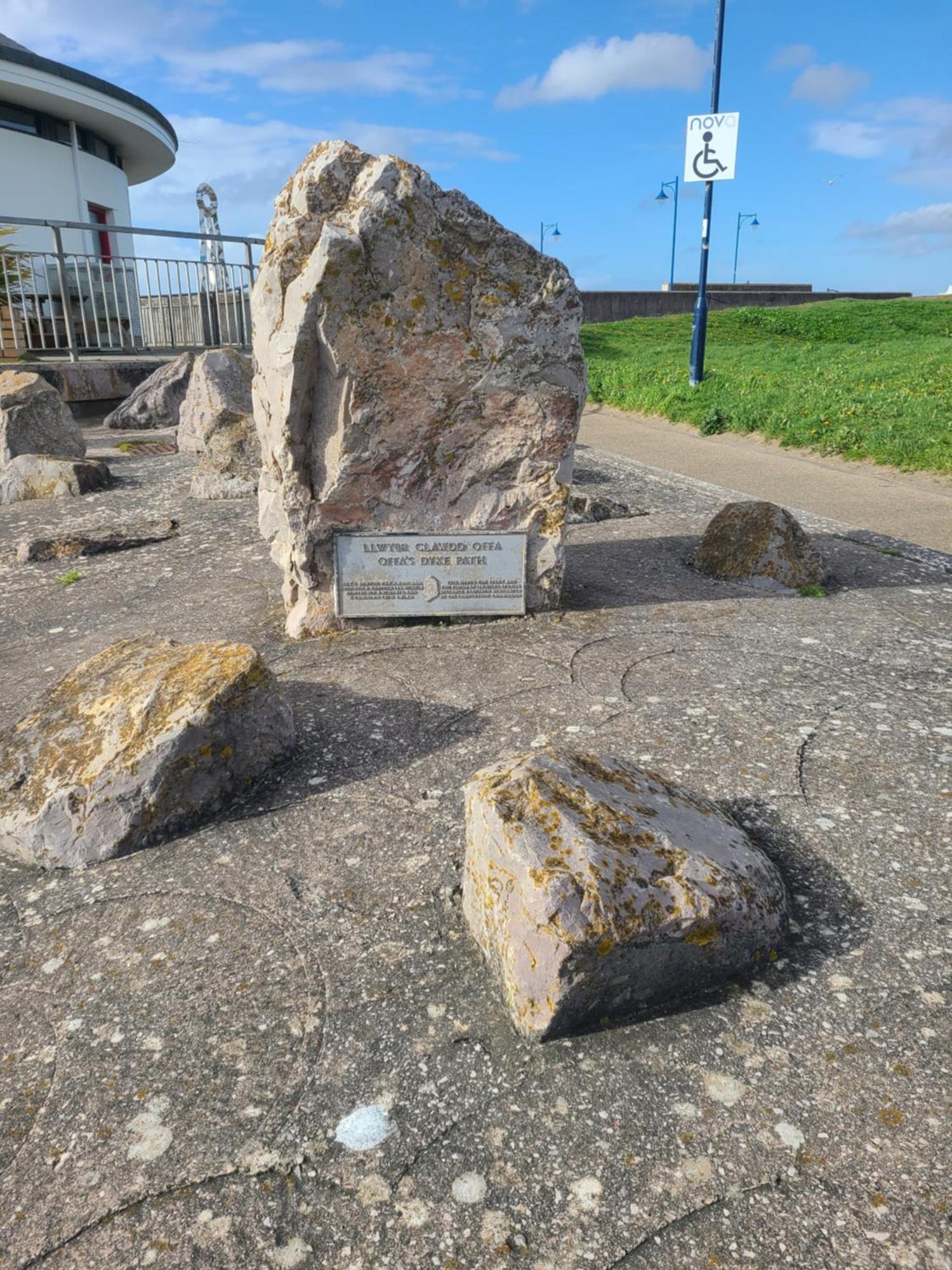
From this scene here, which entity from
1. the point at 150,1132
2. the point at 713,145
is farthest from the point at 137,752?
the point at 713,145

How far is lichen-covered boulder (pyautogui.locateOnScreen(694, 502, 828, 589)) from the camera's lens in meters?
4.50

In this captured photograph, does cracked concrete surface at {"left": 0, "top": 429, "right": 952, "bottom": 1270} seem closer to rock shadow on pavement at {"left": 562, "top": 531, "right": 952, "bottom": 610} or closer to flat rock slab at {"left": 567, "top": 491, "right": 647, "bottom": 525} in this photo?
rock shadow on pavement at {"left": 562, "top": 531, "right": 952, "bottom": 610}

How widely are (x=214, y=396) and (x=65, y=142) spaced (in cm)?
1724

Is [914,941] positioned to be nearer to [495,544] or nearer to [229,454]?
[495,544]

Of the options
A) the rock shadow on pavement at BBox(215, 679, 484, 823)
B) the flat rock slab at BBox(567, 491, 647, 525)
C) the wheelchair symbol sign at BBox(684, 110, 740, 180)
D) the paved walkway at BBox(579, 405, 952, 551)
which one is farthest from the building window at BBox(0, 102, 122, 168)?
the rock shadow on pavement at BBox(215, 679, 484, 823)

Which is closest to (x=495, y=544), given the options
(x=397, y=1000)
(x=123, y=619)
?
(x=123, y=619)

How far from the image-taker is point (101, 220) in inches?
916

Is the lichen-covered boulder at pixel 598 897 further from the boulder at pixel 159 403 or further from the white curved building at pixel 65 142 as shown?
the white curved building at pixel 65 142

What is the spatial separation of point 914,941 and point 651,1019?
65cm

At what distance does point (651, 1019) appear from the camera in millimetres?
1840

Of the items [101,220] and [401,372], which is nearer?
[401,372]

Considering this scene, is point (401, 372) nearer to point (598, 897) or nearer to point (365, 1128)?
point (598, 897)

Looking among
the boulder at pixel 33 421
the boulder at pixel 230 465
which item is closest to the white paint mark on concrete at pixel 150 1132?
the boulder at pixel 230 465

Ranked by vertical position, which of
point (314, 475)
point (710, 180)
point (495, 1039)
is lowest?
point (495, 1039)
